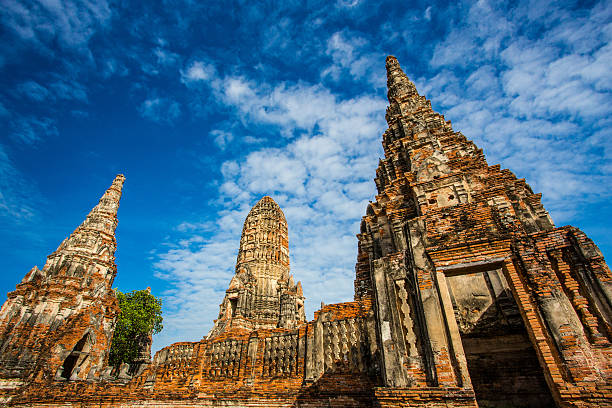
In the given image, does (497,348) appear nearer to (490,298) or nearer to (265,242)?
(490,298)

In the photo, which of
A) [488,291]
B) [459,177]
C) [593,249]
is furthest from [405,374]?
[459,177]

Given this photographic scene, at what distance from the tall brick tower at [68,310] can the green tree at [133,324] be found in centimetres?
422

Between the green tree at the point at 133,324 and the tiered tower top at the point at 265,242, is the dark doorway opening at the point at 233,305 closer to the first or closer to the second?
the tiered tower top at the point at 265,242

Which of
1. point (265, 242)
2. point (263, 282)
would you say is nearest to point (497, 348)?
point (263, 282)

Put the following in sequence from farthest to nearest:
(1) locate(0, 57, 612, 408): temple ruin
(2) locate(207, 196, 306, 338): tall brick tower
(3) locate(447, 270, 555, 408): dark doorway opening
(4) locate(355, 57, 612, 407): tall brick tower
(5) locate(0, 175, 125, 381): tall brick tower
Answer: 1. (2) locate(207, 196, 306, 338): tall brick tower
2. (5) locate(0, 175, 125, 381): tall brick tower
3. (3) locate(447, 270, 555, 408): dark doorway opening
4. (1) locate(0, 57, 612, 408): temple ruin
5. (4) locate(355, 57, 612, 407): tall brick tower

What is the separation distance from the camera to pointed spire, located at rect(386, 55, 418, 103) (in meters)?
18.3

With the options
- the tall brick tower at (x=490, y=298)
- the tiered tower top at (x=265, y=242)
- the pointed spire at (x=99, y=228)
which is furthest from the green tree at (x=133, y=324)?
the tall brick tower at (x=490, y=298)

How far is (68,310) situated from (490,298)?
2657 centimetres

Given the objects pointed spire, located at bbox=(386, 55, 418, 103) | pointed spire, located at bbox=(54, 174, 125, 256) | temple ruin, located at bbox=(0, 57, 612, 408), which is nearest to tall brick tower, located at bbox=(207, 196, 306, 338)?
temple ruin, located at bbox=(0, 57, 612, 408)

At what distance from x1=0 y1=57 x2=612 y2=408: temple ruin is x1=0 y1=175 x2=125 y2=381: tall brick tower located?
0.35 ft

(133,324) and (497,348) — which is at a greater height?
(133,324)

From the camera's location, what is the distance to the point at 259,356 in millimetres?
10906

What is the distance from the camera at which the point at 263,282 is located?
2995 cm

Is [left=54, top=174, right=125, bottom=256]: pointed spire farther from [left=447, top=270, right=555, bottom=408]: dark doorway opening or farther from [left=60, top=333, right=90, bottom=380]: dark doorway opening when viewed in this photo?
[left=447, top=270, right=555, bottom=408]: dark doorway opening
